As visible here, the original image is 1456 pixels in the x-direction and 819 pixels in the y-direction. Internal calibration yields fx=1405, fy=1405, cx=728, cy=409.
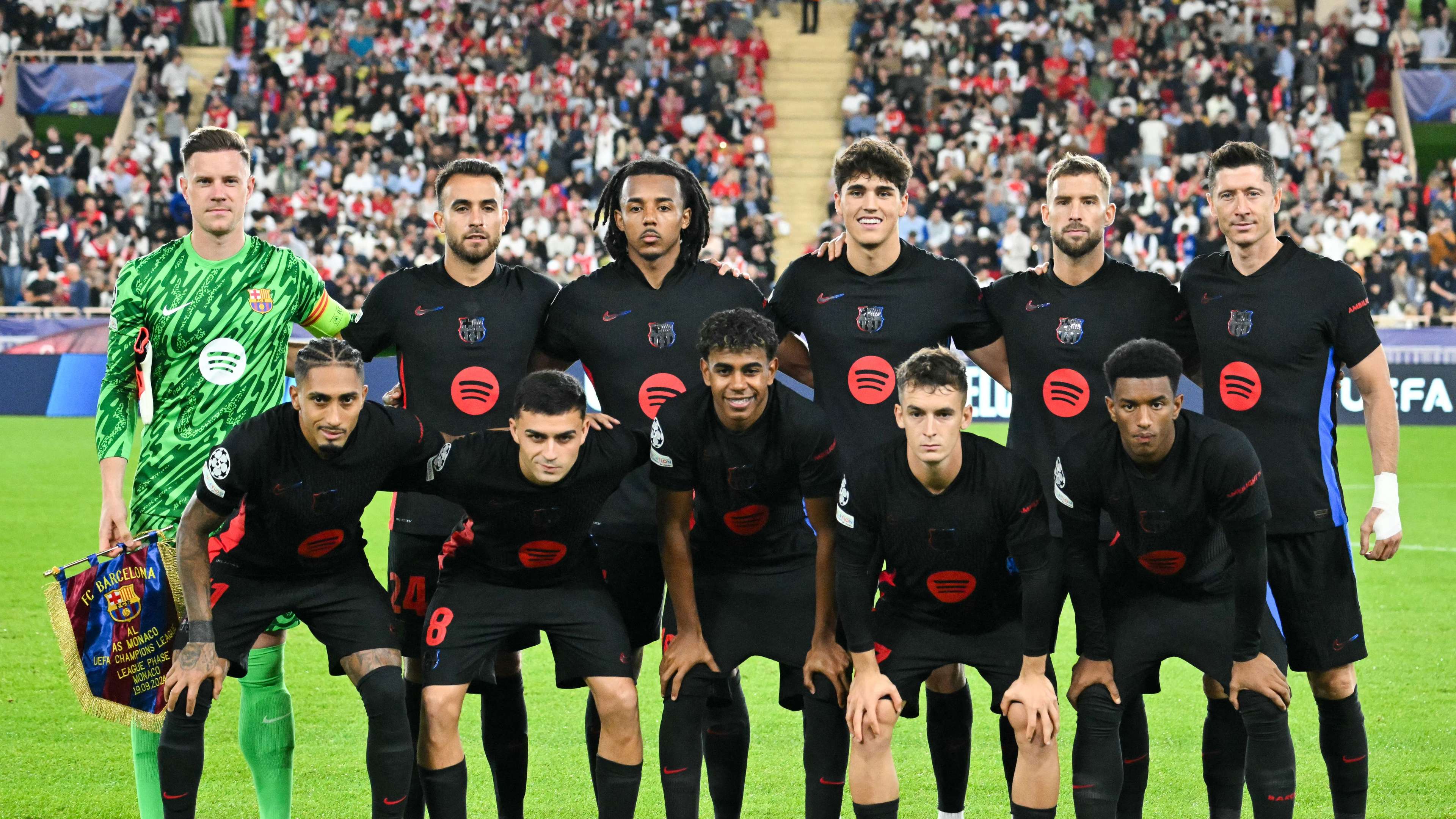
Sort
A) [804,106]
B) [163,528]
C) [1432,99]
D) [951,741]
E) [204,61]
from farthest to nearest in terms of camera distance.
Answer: [204,61]
[804,106]
[1432,99]
[951,741]
[163,528]

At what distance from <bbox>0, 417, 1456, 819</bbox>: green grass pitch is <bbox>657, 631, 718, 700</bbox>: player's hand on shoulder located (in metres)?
1.13

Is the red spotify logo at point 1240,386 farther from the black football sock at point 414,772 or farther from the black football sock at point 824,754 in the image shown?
the black football sock at point 414,772

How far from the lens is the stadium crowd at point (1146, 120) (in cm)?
2212

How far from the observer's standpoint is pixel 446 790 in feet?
15.2

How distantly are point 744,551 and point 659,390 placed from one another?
2.30ft

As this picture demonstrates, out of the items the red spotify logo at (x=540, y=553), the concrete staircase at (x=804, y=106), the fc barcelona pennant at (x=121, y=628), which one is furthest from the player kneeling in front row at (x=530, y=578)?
the concrete staircase at (x=804, y=106)

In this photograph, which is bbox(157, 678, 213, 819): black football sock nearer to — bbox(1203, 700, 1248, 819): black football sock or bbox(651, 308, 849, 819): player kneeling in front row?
bbox(651, 308, 849, 819): player kneeling in front row

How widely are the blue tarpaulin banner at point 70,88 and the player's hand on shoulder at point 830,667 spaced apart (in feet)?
83.1

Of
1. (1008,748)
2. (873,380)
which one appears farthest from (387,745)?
(1008,748)

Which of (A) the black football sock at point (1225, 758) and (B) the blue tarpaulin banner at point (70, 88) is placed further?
(B) the blue tarpaulin banner at point (70, 88)

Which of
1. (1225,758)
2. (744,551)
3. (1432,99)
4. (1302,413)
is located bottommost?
(1225,758)

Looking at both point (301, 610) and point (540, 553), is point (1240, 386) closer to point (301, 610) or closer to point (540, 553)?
point (540, 553)


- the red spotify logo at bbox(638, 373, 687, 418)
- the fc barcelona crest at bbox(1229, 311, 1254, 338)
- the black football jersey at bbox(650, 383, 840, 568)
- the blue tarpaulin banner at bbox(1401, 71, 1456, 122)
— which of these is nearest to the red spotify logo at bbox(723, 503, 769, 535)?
the black football jersey at bbox(650, 383, 840, 568)

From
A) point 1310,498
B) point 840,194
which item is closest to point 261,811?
point 840,194
